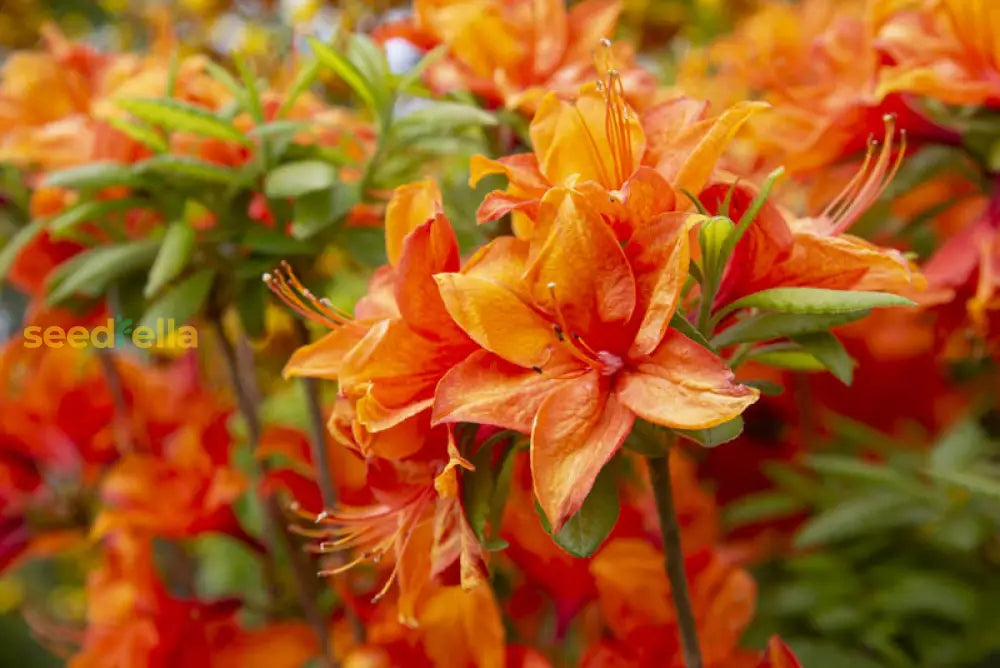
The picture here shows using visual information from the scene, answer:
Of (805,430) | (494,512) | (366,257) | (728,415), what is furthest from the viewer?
(805,430)

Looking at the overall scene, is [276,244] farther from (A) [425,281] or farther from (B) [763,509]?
(B) [763,509]

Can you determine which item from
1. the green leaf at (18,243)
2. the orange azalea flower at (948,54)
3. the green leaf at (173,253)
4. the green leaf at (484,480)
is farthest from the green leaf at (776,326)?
the green leaf at (18,243)

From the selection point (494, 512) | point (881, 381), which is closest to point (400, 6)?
point (881, 381)

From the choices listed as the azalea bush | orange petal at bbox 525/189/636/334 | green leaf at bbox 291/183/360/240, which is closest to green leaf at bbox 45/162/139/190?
the azalea bush

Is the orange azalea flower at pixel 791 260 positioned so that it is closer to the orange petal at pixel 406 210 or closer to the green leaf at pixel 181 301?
the orange petal at pixel 406 210

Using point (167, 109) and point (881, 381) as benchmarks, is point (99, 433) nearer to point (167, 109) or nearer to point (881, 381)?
point (167, 109)

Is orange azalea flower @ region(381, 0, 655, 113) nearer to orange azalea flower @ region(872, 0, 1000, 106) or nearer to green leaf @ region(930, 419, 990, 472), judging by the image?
orange azalea flower @ region(872, 0, 1000, 106)
